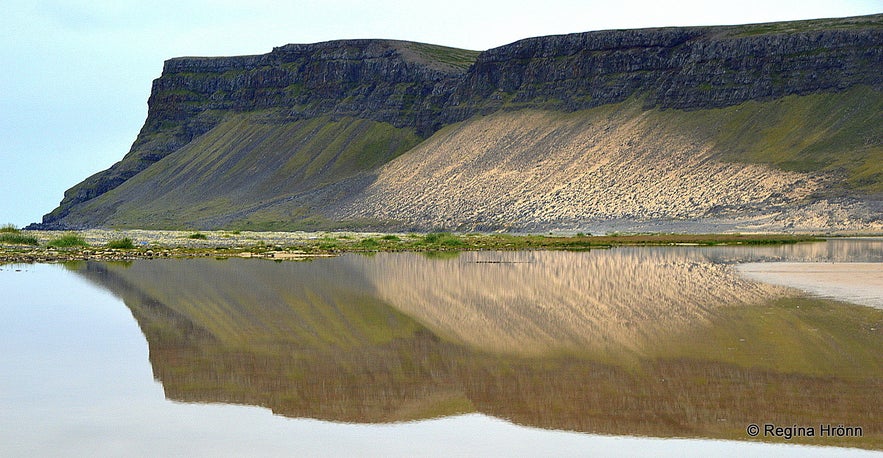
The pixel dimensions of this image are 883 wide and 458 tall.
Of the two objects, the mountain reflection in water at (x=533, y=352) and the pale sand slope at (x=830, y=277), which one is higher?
the pale sand slope at (x=830, y=277)

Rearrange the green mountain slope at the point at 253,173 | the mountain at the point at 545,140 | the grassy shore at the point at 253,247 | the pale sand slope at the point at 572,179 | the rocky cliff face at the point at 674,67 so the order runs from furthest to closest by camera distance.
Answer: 1. the green mountain slope at the point at 253,173
2. the rocky cliff face at the point at 674,67
3. the mountain at the point at 545,140
4. the pale sand slope at the point at 572,179
5. the grassy shore at the point at 253,247

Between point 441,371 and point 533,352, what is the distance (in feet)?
8.08

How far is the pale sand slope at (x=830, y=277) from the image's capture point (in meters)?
29.6

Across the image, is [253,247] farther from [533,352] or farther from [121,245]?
[533,352]

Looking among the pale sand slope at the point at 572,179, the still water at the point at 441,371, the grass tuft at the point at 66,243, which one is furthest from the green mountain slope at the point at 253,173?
the still water at the point at 441,371

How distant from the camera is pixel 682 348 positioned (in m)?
19.3

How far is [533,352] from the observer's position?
1923cm

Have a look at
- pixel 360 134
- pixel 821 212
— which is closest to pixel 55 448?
pixel 821 212

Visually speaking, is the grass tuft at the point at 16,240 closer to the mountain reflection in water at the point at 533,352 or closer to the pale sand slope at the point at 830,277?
the mountain reflection in water at the point at 533,352

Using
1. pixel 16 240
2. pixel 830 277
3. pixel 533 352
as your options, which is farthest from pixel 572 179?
pixel 533 352

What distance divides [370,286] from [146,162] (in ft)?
503

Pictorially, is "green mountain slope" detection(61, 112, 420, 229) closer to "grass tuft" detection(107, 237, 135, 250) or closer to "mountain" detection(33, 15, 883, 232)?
"mountain" detection(33, 15, 883, 232)

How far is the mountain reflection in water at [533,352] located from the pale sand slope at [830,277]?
1.51 metres

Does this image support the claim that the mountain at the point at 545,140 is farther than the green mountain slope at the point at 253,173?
No
